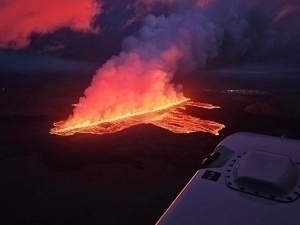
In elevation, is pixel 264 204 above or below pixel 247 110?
above

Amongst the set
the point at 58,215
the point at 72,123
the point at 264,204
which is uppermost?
the point at 264,204

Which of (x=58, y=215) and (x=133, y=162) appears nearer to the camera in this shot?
(x=58, y=215)

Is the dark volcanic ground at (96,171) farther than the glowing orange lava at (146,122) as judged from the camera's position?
No

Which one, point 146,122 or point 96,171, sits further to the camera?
point 146,122

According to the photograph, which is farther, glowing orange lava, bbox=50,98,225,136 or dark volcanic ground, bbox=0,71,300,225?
glowing orange lava, bbox=50,98,225,136

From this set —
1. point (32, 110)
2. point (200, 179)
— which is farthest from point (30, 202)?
point (32, 110)

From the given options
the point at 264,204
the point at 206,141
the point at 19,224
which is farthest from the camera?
the point at 206,141

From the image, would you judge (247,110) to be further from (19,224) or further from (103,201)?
(19,224)

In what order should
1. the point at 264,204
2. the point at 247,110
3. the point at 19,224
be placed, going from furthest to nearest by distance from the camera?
the point at 247,110
the point at 19,224
the point at 264,204
